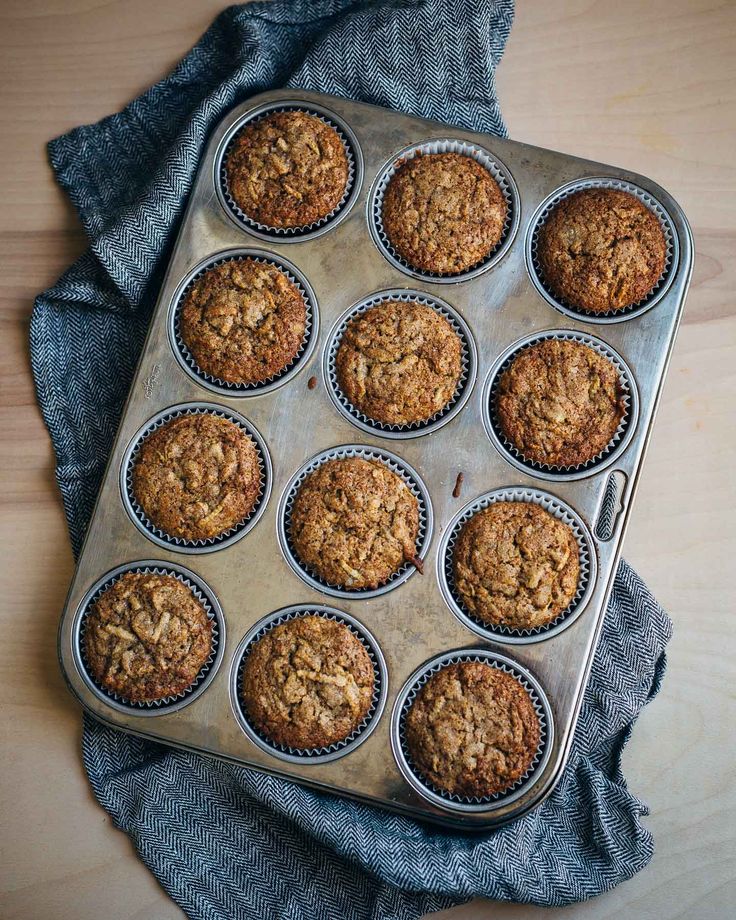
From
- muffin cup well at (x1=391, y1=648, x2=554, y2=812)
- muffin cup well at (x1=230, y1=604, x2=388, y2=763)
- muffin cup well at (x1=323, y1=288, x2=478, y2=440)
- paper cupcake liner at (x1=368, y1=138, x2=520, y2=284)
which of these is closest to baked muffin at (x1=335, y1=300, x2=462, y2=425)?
muffin cup well at (x1=323, y1=288, x2=478, y2=440)

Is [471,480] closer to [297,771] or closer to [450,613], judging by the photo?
[450,613]

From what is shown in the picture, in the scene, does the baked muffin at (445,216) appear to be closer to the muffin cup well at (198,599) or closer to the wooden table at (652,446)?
the wooden table at (652,446)

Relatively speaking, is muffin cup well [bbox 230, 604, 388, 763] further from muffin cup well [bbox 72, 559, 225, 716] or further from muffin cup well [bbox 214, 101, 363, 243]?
muffin cup well [bbox 214, 101, 363, 243]

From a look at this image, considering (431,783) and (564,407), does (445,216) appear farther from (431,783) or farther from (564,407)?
(431,783)

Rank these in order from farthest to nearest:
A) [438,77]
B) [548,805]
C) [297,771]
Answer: [438,77] → [548,805] → [297,771]

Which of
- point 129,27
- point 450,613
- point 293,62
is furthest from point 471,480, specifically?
point 129,27

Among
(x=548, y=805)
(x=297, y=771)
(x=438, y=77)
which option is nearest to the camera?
(x=297, y=771)
